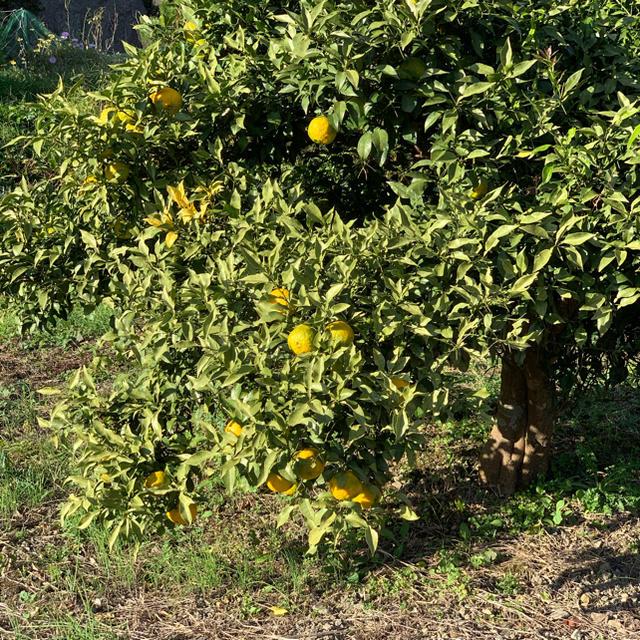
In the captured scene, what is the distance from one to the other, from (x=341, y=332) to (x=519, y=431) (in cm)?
160

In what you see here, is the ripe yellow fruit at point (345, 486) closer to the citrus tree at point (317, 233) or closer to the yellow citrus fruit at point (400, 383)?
the citrus tree at point (317, 233)

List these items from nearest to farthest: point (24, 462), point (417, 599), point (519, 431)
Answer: point (417, 599) < point (519, 431) < point (24, 462)

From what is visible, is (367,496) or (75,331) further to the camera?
(75,331)

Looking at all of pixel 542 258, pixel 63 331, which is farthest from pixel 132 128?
pixel 63 331

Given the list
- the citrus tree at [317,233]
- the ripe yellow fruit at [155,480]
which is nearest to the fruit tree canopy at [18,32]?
the citrus tree at [317,233]

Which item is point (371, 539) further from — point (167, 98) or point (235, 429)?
point (167, 98)

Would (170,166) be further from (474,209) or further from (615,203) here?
(615,203)

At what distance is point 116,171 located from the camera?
2.15m

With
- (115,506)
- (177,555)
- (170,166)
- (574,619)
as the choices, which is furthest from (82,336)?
(574,619)

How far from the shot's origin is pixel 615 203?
1937 millimetres

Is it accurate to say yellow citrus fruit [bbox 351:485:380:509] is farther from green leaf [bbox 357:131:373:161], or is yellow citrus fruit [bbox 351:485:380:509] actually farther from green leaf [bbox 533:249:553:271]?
green leaf [bbox 357:131:373:161]

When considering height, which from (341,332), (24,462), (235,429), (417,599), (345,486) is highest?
(341,332)

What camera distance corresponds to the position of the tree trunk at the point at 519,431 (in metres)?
2.92

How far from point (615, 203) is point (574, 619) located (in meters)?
1.32
